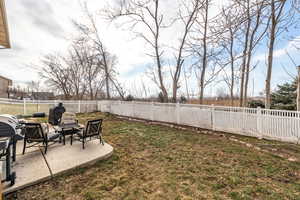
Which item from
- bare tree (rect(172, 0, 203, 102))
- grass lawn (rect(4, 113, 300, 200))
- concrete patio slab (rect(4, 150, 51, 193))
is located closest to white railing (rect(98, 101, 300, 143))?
grass lawn (rect(4, 113, 300, 200))

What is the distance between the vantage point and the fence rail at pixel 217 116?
4855 millimetres

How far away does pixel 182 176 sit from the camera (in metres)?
2.92

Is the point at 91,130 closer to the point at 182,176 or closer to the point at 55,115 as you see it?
the point at 182,176

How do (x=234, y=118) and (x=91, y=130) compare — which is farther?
(x=234, y=118)

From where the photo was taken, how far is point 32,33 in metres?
11.3

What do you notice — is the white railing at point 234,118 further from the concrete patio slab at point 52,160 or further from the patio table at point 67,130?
the patio table at point 67,130

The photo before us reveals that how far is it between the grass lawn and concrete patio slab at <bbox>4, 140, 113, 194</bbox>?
14 centimetres

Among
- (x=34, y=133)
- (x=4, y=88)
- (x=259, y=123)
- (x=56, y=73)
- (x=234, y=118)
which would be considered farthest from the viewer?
(x=4, y=88)

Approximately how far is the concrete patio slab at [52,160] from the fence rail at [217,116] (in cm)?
481

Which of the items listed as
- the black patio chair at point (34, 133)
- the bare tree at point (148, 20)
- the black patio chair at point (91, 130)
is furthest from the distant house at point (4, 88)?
the black patio chair at point (91, 130)

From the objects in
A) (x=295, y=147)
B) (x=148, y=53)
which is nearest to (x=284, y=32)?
(x=295, y=147)

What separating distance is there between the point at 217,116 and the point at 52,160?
627cm

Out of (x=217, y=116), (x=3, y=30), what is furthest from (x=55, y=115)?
(x=217, y=116)

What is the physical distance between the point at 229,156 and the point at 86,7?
17.5 m
